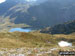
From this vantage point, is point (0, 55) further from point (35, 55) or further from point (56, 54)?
point (56, 54)

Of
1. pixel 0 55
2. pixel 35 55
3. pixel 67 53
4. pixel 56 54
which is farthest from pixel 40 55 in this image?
pixel 0 55

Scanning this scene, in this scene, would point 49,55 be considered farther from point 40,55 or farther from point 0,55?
point 0,55

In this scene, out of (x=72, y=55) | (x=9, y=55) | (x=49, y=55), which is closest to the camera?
(x=72, y=55)

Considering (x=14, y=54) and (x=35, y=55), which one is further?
(x=14, y=54)

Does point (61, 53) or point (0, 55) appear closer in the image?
Result: point (61, 53)

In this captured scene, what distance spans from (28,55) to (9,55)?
3.23 m

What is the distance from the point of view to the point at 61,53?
22844 millimetres

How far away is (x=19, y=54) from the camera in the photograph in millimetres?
25438

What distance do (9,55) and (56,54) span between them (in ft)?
23.7

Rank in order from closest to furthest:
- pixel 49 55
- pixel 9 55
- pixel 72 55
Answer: pixel 72 55 → pixel 49 55 → pixel 9 55

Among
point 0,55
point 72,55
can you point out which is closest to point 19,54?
point 0,55

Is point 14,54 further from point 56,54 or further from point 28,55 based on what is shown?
point 56,54

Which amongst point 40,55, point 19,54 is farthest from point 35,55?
point 19,54

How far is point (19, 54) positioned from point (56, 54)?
590cm
